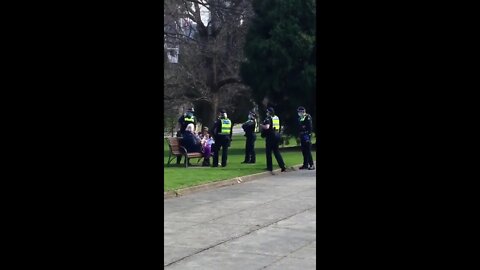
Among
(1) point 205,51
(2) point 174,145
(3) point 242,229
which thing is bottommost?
(3) point 242,229

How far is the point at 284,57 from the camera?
2822 centimetres

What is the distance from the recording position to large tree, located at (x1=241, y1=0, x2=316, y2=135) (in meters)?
28.2

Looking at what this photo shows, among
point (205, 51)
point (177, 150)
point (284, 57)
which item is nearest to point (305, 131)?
point (177, 150)

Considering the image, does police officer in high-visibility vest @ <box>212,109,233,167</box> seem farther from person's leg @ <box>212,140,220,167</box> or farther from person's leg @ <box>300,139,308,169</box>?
person's leg @ <box>300,139,308,169</box>

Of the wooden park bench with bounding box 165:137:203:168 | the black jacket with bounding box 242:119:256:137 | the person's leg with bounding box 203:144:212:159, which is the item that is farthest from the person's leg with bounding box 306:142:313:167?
the wooden park bench with bounding box 165:137:203:168

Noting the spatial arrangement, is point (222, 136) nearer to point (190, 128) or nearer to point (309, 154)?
point (190, 128)

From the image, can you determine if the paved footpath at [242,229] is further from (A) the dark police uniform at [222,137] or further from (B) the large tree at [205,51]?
(B) the large tree at [205,51]

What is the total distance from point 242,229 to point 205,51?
2572 centimetres

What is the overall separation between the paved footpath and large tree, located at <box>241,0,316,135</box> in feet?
42.3

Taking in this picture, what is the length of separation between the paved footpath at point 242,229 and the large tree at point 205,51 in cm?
2021
